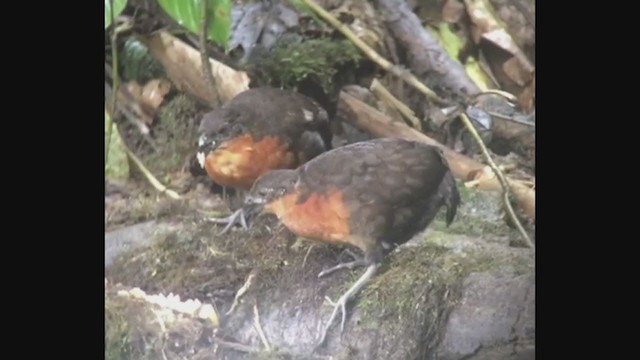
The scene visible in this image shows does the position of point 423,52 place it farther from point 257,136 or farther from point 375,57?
point 257,136

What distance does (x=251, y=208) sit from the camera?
5.92ft

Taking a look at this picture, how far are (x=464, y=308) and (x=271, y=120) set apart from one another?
50cm

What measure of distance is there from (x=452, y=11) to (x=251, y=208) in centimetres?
53

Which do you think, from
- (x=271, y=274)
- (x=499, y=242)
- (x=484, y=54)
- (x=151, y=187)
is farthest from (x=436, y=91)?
(x=151, y=187)

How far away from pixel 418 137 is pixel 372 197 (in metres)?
0.14

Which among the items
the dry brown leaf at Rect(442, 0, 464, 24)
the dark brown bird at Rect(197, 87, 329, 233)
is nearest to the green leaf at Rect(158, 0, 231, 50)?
the dark brown bird at Rect(197, 87, 329, 233)

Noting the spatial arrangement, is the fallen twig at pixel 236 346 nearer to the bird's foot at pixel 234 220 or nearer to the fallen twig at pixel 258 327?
the fallen twig at pixel 258 327

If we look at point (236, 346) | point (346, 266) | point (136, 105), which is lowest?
point (236, 346)

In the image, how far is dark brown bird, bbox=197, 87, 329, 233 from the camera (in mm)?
1800

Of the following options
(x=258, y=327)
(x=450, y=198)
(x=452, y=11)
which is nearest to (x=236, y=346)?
(x=258, y=327)

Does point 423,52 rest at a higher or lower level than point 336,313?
higher

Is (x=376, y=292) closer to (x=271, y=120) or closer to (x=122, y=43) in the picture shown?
(x=271, y=120)

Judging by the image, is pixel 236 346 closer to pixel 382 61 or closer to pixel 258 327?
pixel 258 327

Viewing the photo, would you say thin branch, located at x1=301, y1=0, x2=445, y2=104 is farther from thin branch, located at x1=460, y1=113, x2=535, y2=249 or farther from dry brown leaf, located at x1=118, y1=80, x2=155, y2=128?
dry brown leaf, located at x1=118, y1=80, x2=155, y2=128
